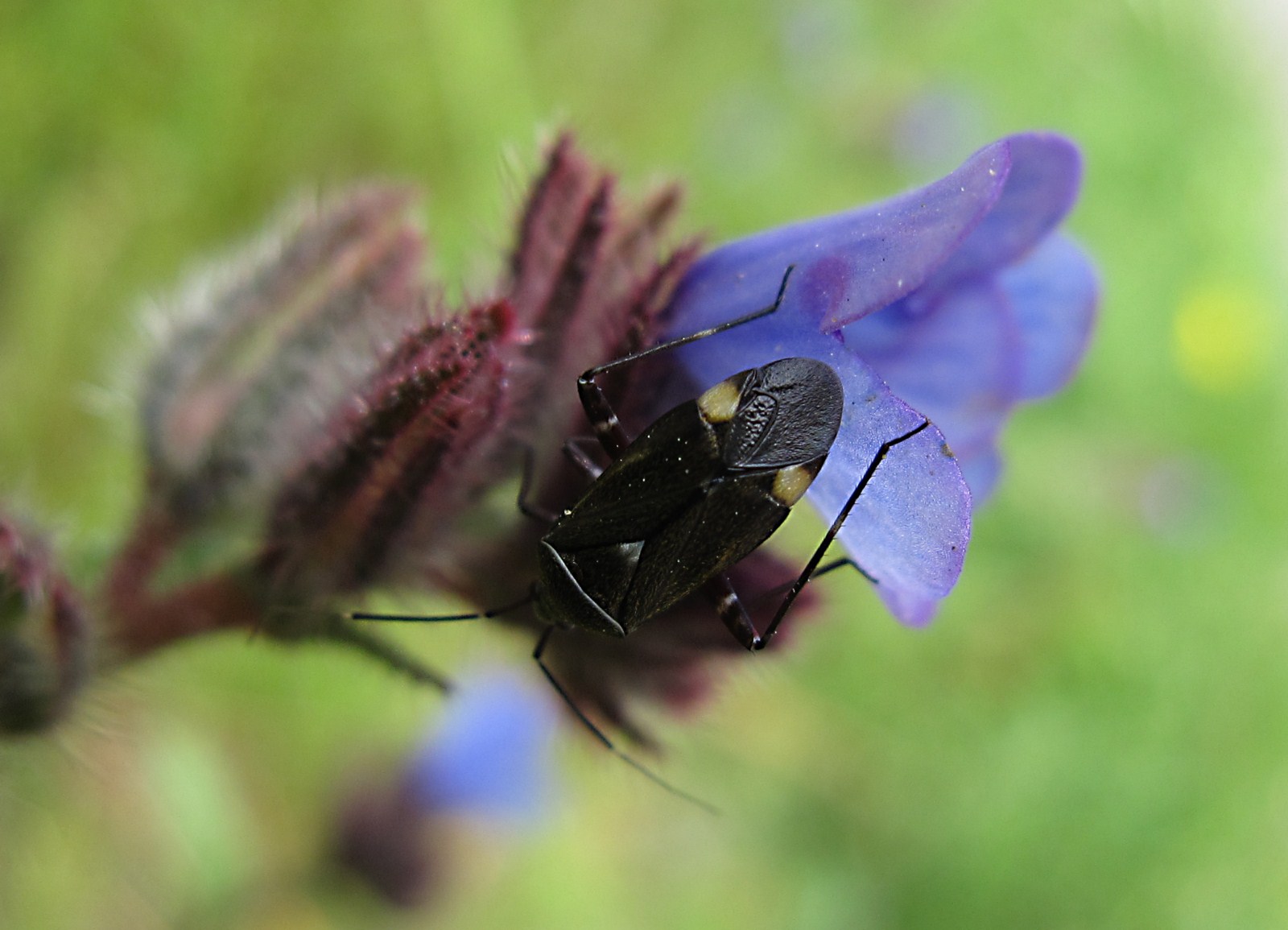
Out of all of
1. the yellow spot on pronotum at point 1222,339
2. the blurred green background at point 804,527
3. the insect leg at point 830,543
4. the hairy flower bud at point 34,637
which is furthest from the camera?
the yellow spot on pronotum at point 1222,339

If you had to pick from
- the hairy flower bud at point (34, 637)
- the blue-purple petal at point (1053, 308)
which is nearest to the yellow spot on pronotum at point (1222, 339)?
the blue-purple petal at point (1053, 308)

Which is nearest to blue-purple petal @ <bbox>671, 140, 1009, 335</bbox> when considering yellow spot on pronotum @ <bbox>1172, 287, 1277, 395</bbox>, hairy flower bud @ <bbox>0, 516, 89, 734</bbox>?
hairy flower bud @ <bbox>0, 516, 89, 734</bbox>

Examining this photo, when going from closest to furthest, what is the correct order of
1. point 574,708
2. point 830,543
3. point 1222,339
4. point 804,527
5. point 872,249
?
point 872,249 → point 830,543 → point 574,708 → point 804,527 → point 1222,339

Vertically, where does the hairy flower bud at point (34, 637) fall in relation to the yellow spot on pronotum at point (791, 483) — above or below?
above

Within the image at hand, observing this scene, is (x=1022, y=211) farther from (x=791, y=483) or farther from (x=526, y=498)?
(x=526, y=498)

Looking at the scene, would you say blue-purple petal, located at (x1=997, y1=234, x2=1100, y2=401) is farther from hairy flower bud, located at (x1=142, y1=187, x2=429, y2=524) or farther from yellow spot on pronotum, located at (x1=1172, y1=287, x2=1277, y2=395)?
yellow spot on pronotum, located at (x1=1172, y1=287, x2=1277, y2=395)

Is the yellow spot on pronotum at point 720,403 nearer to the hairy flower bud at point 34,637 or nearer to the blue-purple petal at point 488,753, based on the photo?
the hairy flower bud at point 34,637

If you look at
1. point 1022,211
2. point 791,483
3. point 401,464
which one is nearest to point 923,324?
point 1022,211
